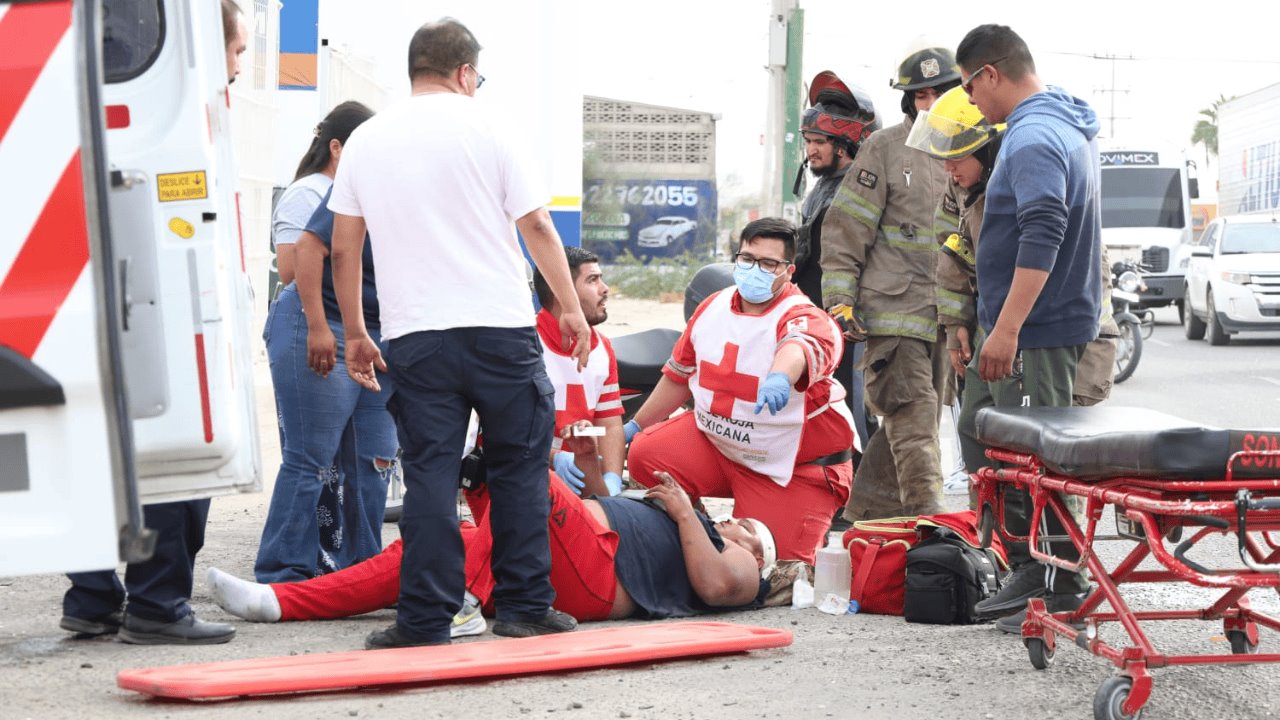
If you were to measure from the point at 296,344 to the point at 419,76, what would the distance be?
1.16 meters

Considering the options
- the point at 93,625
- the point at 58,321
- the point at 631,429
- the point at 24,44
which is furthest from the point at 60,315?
the point at 631,429

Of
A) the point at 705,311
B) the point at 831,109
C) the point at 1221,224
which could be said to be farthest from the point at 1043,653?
the point at 1221,224

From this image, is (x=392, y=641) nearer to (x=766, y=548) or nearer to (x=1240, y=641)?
(x=766, y=548)

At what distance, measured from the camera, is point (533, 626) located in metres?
4.77

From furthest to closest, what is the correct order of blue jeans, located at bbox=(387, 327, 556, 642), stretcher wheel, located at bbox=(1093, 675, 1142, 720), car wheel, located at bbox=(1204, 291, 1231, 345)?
car wheel, located at bbox=(1204, 291, 1231, 345) < blue jeans, located at bbox=(387, 327, 556, 642) < stretcher wheel, located at bbox=(1093, 675, 1142, 720)

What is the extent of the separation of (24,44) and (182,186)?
0.77m

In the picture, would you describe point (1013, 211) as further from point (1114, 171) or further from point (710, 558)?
point (1114, 171)

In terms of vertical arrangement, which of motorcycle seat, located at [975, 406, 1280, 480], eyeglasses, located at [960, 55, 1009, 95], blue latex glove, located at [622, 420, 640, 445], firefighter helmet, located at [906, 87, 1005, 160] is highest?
eyeglasses, located at [960, 55, 1009, 95]

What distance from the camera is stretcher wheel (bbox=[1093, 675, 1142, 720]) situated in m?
3.59

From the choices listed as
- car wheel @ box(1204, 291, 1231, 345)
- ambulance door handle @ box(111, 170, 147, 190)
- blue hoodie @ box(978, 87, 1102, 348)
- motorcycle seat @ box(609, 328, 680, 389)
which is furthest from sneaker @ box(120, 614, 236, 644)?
car wheel @ box(1204, 291, 1231, 345)

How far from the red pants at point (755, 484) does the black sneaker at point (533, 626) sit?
1.38m

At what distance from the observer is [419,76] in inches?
184

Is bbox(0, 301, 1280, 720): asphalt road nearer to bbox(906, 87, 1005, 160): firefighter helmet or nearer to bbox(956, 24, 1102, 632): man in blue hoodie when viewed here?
bbox(956, 24, 1102, 632): man in blue hoodie

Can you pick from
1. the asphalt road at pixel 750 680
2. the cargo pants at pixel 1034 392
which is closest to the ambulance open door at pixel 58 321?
the asphalt road at pixel 750 680
